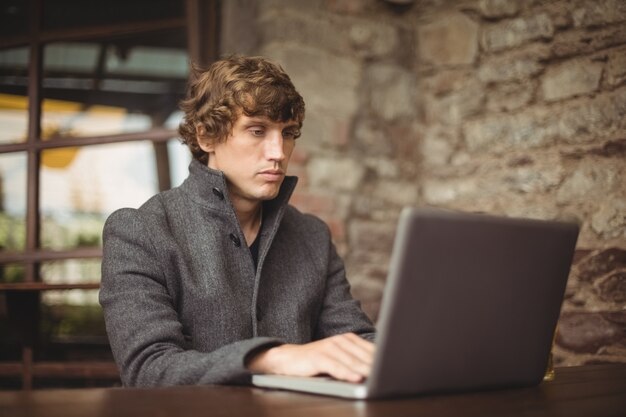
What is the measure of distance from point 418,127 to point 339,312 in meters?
1.27

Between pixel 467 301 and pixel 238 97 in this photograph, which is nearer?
pixel 467 301

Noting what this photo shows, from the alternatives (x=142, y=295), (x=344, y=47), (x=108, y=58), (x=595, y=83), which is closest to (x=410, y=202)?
(x=344, y=47)

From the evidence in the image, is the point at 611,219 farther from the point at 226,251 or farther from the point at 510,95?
the point at 226,251

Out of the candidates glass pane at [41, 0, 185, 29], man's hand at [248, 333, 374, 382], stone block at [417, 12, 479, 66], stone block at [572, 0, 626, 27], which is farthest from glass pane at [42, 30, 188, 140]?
man's hand at [248, 333, 374, 382]

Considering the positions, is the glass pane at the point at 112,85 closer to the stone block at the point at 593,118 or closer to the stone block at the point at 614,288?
the stone block at the point at 593,118

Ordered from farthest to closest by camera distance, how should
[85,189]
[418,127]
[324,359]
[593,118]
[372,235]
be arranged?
[85,189]
[418,127]
[372,235]
[593,118]
[324,359]

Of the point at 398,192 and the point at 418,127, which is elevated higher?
the point at 418,127

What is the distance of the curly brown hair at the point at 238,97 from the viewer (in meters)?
1.81

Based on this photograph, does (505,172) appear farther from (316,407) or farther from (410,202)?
(316,407)

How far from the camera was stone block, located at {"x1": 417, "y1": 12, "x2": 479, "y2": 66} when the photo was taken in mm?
2822

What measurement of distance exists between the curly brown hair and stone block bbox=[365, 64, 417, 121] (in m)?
1.06

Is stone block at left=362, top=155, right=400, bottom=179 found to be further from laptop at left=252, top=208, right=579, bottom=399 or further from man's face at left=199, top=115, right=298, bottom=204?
laptop at left=252, top=208, right=579, bottom=399

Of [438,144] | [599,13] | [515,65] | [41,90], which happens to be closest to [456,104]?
[438,144]

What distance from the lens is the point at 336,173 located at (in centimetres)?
282
